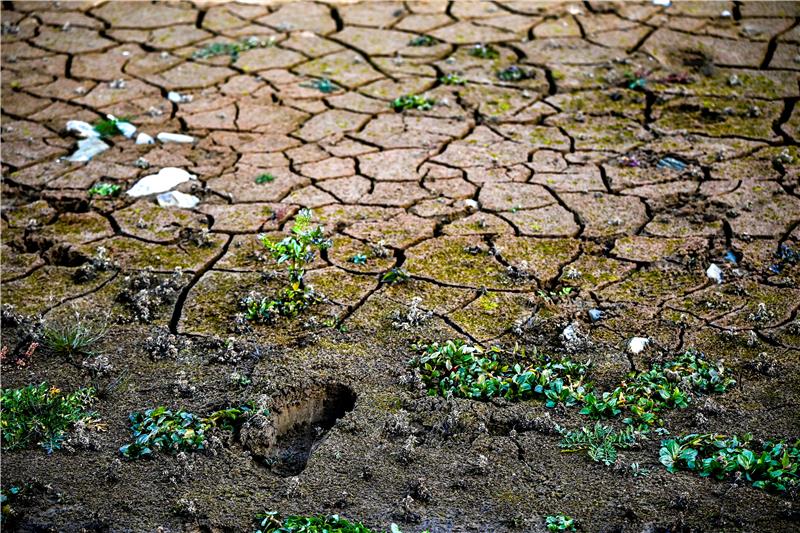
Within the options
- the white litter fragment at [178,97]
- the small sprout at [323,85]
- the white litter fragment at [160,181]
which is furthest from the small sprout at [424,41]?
the white litter fragment at [160,181]

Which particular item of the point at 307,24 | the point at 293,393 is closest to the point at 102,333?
the point at 293,393

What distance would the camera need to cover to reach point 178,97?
5953mm

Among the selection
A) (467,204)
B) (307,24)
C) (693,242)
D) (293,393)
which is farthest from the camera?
(307,24)

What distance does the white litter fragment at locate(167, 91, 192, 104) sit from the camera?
5914 mm

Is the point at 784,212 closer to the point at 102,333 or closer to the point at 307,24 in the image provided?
the point at 102,333

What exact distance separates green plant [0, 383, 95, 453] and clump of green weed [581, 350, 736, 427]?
6.38 feet

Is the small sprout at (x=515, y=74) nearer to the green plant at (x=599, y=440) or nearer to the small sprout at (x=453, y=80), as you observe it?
the small sprout at (x=453, y=80)

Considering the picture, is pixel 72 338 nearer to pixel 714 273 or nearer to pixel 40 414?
pixel 40 414

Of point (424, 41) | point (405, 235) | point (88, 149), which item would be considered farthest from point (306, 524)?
point (424, 41)

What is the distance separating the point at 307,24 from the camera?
6.94m

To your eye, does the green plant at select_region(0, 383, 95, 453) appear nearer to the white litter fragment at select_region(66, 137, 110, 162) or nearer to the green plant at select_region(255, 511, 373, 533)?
the green plant at select_region(255, 511, 373, 533)

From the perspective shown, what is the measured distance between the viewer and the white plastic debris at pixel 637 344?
3633 mm

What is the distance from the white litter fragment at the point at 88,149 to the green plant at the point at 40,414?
6.94ft

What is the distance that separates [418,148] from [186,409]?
242cm
